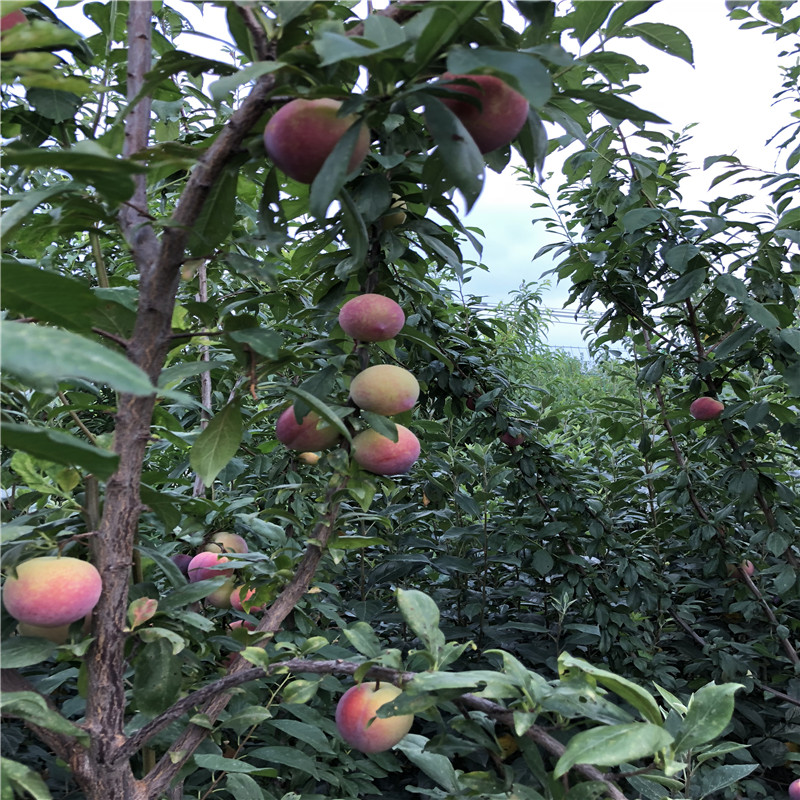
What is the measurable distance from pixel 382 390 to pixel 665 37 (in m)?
0.48

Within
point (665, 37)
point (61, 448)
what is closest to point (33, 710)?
point (61, 448)

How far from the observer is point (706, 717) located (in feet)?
1.91

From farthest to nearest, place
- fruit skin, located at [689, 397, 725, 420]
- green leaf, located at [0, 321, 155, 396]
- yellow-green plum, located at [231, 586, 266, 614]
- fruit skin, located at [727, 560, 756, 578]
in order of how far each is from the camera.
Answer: fruit skin, located at [727, 560, 756, 578] < fruit skin, located at [689, 397, 725, 420] < yellow-green plum, located at [231, 586, 266, 614] < green leaf, located at [0, 321, 155, 396]

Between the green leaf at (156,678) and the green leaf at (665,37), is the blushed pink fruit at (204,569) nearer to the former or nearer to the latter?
the green leaf at (156,678)

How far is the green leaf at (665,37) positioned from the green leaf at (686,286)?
2.85ft

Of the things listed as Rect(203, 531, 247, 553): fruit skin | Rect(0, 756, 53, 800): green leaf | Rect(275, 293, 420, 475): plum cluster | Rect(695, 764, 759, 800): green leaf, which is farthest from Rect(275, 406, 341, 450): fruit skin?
Rect(695, 764, 759, 800): green leaf

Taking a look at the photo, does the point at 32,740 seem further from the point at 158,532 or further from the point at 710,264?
the point at 710,264

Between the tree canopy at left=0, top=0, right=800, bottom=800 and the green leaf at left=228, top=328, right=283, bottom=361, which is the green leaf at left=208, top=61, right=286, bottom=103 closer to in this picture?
the tree canopy at left=0, top=0, right=800, bottom=800

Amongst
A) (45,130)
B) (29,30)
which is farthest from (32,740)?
(29,30)

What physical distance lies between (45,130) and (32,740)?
1.10 meters

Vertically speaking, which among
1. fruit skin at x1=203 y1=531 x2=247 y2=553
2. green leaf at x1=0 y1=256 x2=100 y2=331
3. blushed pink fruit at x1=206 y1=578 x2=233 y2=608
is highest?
green leaf at x1=0 y1=256 x2=100 y2=331

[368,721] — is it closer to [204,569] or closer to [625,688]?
[625,688]

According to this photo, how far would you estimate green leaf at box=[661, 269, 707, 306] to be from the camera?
1.50m

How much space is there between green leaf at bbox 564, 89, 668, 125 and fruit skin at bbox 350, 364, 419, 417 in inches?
14.0
